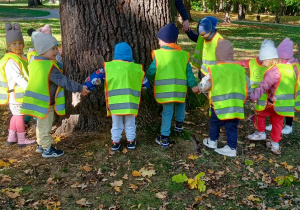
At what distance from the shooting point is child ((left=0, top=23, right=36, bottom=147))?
15.5ft

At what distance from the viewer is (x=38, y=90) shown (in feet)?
14.0

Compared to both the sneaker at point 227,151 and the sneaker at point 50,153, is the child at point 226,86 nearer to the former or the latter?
the sneaker at point 227,151

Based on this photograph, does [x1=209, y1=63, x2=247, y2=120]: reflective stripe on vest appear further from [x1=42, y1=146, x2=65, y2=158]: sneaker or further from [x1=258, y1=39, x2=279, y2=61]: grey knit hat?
[x1=42, y1=146, x2=65, y2=158]: sneaker

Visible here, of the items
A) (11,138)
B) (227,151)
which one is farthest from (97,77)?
(227,151)

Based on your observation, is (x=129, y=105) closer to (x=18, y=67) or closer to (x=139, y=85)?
(x=139, y=85)

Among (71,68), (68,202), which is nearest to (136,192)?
(68,202)

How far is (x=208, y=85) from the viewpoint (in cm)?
462

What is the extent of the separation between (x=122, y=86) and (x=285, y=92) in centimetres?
244

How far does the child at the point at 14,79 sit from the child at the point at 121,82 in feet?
3.61

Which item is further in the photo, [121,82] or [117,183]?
[121,82]

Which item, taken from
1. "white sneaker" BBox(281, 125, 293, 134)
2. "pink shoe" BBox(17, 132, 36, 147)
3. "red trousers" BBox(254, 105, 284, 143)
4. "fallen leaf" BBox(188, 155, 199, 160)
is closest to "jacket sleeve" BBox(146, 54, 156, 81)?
"fallen leaf" BBox(188, 155, 199, 160)

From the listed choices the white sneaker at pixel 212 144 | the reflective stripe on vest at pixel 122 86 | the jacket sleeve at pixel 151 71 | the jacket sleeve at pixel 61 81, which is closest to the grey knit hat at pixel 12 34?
the jacket sleeve at pixel 61 81

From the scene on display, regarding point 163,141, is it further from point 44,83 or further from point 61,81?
point 44,83

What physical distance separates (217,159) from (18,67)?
10.4ft
